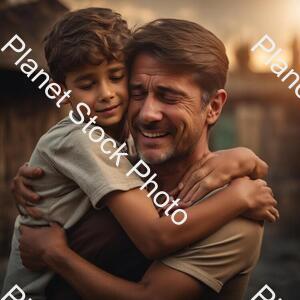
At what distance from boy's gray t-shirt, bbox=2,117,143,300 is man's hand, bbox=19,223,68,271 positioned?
0.12ft

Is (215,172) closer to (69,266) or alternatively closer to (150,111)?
(150,111)

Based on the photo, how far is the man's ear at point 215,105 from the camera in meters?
2.91

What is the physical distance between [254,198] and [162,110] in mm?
540

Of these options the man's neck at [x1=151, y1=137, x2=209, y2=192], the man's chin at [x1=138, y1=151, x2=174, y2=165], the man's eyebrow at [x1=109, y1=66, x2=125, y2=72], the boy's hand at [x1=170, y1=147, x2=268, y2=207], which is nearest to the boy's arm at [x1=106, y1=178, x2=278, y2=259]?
the boy's hand at [x1=170, y1=147, x2=268, y2=207]

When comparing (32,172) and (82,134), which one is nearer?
(82,134)

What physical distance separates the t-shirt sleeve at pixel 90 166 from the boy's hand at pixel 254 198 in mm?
397

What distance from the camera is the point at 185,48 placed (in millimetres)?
2719

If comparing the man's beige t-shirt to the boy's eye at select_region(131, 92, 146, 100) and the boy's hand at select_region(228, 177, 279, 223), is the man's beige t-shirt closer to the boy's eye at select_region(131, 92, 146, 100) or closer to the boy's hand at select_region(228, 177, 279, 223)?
the boy's hand at select_region(228, 177, 279, 223)

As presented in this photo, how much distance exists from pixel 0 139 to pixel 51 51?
5.95 metres

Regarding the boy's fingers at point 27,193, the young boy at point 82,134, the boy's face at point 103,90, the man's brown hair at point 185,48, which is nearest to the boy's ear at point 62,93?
the young boy at point 82,134

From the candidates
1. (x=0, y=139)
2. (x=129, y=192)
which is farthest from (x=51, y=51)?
(x=0, y=139)

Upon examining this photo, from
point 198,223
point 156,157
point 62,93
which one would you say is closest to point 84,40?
point 62,93

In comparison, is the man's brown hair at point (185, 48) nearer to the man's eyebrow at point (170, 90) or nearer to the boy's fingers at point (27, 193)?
the man's eyebrow at point (170, 90)

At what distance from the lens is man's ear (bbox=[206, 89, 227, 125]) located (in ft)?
9.54
